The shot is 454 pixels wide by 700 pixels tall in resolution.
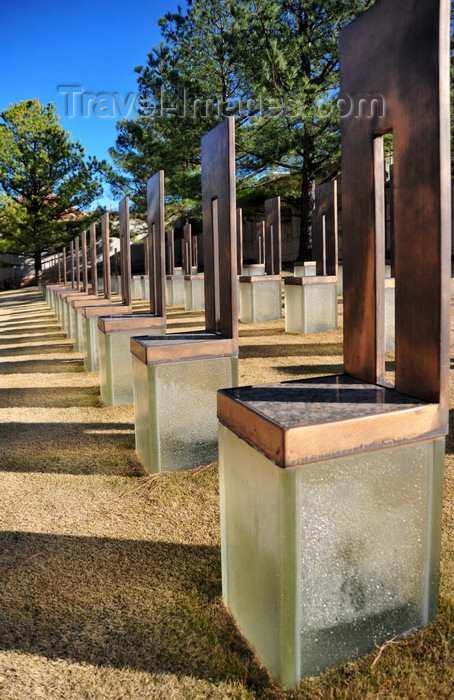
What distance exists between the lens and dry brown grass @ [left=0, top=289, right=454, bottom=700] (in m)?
1.25

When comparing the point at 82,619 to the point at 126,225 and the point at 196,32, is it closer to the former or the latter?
the point at 126,225

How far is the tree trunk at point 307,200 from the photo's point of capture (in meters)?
13.6

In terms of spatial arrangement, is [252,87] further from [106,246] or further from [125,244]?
[125,244]

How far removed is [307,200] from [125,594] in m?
14.0

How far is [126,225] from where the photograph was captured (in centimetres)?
429

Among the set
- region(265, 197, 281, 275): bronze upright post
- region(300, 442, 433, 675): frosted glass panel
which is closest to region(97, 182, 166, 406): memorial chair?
region(300, 442, 433, 675): frosted glass panel

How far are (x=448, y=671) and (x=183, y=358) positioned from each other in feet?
5.22

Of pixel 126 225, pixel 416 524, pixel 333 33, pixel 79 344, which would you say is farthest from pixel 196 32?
pixel 416 524

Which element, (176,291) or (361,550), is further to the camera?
(176,291)


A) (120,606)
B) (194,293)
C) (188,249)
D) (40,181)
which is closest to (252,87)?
(188,249)

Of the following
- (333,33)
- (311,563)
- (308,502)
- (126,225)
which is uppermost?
(333,33)

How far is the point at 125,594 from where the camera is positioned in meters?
1.59


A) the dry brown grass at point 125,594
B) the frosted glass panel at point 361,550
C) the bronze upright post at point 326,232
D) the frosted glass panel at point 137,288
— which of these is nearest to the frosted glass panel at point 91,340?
the dry brown grass at point 125,594

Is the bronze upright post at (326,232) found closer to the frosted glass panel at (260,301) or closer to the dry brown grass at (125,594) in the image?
the frosted glass panel at (260,301)
